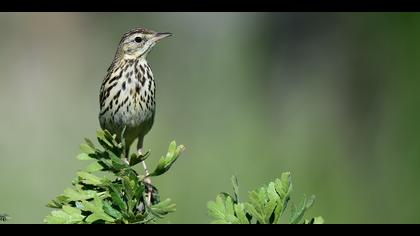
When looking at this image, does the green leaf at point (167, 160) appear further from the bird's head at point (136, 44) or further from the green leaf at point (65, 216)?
the bird's head at point (136, 44)

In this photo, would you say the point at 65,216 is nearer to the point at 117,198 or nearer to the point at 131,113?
the point at 117,198

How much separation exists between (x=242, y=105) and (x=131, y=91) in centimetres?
338

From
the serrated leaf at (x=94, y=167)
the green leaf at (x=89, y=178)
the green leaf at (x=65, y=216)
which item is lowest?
the green leaf at (x=65, y=216)

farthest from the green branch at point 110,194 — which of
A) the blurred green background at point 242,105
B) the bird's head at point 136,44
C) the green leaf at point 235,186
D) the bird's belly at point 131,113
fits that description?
the blurred green background at point 242,105

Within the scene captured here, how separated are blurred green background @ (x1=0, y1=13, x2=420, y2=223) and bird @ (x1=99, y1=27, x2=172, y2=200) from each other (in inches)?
58.5

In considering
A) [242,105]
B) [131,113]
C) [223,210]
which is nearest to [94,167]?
[223,210]

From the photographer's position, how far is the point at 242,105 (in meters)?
6.26

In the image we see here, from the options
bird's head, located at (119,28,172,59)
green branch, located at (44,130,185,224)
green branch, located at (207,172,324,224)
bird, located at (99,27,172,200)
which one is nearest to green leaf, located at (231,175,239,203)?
green branch, located at (207,172,324,224)

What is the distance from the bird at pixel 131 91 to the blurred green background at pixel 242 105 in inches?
58.5

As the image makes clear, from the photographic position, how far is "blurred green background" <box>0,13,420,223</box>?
5.03 meters

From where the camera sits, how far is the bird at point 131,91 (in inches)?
113

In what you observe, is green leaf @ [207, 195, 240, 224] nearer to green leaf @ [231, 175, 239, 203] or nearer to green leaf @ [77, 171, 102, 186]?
green leaf @ [231, 175, 239, 203]

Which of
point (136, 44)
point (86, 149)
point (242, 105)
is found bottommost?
point (86, 149)
